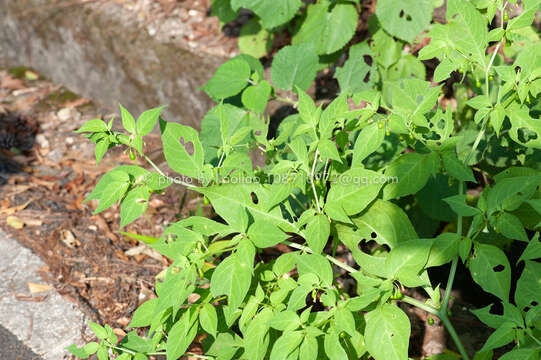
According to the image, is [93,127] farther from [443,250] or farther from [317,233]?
[443,250]

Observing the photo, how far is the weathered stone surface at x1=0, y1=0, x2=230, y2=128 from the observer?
3.45 m

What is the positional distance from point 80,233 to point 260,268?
56.8 inches

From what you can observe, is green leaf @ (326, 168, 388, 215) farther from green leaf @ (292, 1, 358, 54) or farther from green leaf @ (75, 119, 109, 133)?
green leaf @ (292, 1, 358, 54)

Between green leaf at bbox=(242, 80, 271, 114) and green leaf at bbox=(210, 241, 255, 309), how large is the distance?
88cm

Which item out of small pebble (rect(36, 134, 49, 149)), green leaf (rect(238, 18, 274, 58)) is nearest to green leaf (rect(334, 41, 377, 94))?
green leaf (rect(238, 18, 274, 58))

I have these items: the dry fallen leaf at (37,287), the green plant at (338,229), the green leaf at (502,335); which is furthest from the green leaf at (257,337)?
the dry fallen leaf at (37,287)

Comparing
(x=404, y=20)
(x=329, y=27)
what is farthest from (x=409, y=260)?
(x=329, y=27)

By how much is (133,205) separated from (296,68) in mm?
1113

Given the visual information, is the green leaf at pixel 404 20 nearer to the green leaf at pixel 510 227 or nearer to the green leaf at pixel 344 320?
the green leaf at pixel 510 227

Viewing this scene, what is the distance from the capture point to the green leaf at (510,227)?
1.40 meters

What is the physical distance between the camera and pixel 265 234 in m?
1.39

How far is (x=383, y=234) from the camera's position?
1.64m

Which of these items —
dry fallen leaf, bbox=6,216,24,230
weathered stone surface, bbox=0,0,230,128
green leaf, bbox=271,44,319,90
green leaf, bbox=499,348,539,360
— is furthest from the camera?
weathered stone surface, bbox=0,0,230,128

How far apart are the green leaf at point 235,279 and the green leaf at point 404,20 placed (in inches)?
62.9
